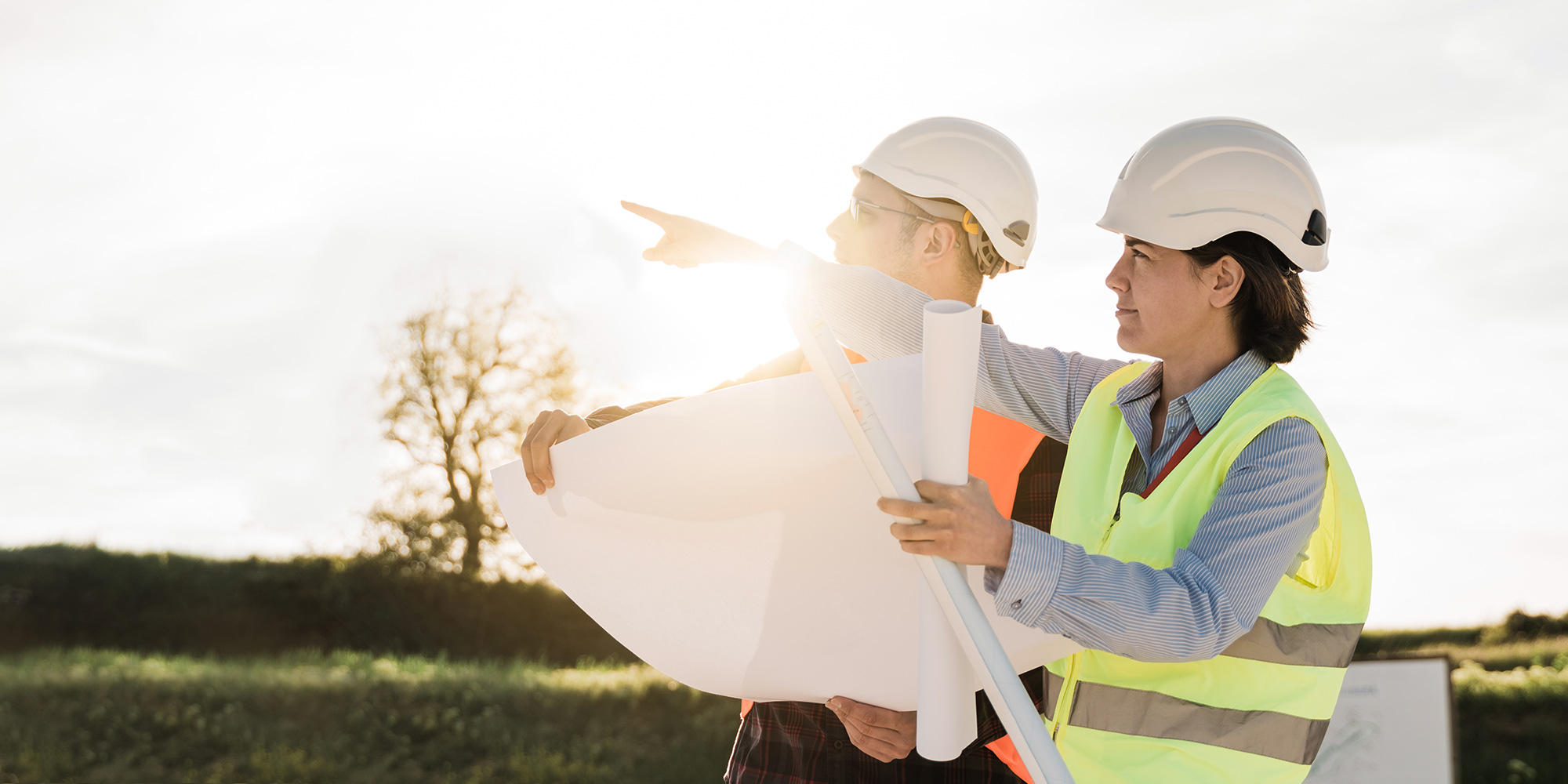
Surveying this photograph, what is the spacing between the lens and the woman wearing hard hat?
144 cm

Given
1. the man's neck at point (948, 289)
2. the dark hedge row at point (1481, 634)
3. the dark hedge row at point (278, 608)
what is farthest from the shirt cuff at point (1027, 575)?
the dark hedge row at point (278, 608)

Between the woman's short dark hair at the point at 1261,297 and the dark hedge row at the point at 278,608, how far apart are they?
10715mm

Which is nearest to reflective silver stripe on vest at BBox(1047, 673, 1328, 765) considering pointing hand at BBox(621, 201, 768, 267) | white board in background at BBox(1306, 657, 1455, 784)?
pointing hand at BBox(621, 201, 768, 267)

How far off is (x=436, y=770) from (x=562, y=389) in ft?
24.3

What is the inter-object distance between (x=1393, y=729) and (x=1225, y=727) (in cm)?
767

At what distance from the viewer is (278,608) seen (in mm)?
12523

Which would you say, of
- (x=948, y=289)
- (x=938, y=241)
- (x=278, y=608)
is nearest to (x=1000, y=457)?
(x=948, y=289)

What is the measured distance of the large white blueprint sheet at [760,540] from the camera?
1.77 m

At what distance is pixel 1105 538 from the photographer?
1.83 m

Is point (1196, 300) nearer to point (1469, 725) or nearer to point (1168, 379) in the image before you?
point (1168, 379)

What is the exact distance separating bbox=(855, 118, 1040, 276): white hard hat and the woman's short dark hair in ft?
2.17

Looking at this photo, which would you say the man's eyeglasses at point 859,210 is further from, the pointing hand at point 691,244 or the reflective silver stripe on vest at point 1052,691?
the reflective silver stripe on vest at point 1052,691

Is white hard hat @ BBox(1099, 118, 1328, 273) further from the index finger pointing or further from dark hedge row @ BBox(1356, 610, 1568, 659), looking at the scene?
dark hedge row @ BBox(1356, 610, 1568, 659)

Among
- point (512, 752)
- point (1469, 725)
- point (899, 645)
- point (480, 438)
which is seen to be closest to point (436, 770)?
point (512, 752)
